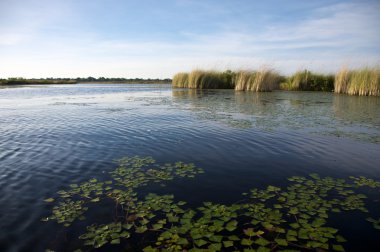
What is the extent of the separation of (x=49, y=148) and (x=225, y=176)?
583 centimetres

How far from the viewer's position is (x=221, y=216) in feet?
15.5

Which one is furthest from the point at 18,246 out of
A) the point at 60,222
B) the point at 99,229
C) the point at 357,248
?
the point at 357,248

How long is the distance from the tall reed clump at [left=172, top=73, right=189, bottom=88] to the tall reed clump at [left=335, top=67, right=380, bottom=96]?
2467cm

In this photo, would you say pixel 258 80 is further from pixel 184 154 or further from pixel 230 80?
pixel 184 154

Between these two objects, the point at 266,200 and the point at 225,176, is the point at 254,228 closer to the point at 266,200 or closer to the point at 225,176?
the point at 266,200

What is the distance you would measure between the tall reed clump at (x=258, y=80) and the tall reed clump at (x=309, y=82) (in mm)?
2301

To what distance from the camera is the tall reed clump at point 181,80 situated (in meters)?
49.0

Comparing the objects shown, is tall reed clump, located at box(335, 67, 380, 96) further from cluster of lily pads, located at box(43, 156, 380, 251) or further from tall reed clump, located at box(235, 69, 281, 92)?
cluster of lily pads, located at box(43, 156, 380, 251)

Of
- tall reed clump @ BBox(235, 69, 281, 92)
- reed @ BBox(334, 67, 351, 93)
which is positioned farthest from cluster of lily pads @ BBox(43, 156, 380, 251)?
tall reed clump @ BBox(235, 69, 281, 92)

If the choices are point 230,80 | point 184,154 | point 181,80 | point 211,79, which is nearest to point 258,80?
point 230,80

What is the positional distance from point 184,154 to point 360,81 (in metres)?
28.3

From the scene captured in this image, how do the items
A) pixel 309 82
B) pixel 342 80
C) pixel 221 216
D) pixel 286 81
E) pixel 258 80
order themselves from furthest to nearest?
pixel 286 81, pixel 309 82, pixel 258 80, pixel 342 80, pixel 221 216

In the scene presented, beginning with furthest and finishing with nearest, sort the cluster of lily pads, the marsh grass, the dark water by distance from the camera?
1. the marsh grass
2. the dark water
3. the cluster of lily pads

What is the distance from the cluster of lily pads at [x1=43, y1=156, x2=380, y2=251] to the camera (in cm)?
401
